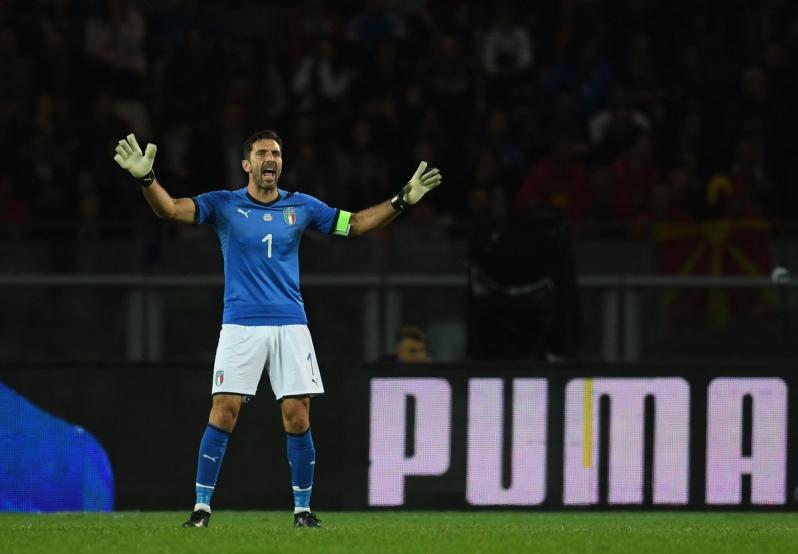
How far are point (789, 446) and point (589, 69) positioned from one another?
251 inches

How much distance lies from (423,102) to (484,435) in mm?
5650

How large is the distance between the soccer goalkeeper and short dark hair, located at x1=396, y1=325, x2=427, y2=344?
135 inches

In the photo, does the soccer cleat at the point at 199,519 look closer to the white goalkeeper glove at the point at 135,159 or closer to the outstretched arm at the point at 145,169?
the outstretched arm at the point at 145,169

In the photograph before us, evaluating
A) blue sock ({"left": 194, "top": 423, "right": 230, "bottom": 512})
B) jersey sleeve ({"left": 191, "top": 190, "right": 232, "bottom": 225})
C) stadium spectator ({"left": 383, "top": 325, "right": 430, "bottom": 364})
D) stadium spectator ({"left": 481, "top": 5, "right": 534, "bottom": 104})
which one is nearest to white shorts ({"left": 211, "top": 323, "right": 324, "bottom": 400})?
blue sock ({"left": 194, "top": 423, "right": 230, "bottom": 512})

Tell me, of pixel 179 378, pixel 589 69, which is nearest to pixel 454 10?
pixel 589 69

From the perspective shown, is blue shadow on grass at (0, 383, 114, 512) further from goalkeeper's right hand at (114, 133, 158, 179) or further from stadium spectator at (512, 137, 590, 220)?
stadium spectator at (512, 137, 590, 220)

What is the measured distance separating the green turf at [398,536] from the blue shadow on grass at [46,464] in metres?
0.60

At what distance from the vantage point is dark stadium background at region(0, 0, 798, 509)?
42.9 ft

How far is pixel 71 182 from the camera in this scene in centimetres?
1556

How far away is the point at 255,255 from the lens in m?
9.38

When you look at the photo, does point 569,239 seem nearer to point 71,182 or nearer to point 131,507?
point 131,507

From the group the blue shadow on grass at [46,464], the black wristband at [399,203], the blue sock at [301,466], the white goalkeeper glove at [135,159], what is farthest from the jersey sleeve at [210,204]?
the blue shadow on grass at [46,464]

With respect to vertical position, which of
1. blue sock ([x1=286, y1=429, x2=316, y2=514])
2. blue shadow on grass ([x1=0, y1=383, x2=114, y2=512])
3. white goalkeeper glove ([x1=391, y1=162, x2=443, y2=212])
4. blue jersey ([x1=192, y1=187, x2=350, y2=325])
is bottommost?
blue shadow on grass ([x1=0, y1=383, x2=114, y2=512])

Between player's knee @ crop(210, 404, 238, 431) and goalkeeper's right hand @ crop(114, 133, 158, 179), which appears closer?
goalkeeper's right hand @ crop(114, 133, 158, 179)
